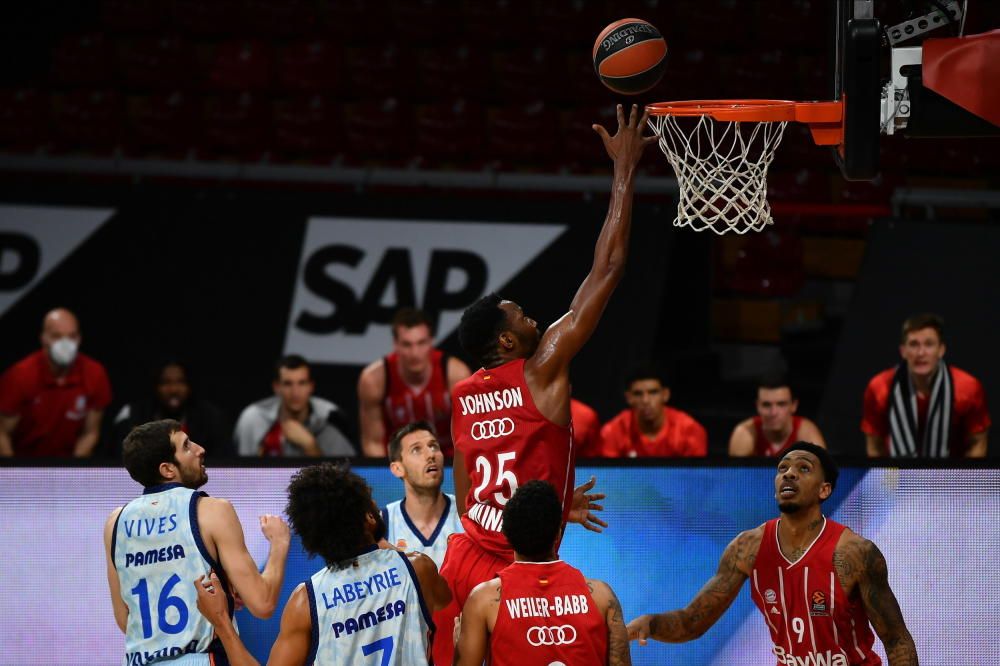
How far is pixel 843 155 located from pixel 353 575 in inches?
91.2

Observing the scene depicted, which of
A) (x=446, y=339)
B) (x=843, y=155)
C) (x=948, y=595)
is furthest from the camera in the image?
(x=446, y=339)

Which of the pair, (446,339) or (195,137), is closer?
(446,339)

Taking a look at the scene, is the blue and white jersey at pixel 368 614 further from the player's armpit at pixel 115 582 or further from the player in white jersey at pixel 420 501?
the player in white jersey at pixel 420 501

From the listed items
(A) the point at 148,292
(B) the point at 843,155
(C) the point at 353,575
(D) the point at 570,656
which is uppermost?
(A) the point at 148,292

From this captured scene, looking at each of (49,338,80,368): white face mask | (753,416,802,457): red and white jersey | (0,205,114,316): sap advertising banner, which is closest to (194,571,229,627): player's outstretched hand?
(753,416,802,457): red and white jersey

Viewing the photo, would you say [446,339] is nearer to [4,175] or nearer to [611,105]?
[611,105]

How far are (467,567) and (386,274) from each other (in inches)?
198

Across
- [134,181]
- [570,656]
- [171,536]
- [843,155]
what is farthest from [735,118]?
[134,181]

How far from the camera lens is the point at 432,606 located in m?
4.88

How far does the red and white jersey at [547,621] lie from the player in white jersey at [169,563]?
1.06m

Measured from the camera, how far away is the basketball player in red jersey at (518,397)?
216 inches

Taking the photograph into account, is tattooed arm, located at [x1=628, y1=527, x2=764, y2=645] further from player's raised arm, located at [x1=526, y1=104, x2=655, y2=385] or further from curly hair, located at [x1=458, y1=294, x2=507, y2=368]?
curly hair, located at [x1=458, y1=294, x2=507, y2=368]

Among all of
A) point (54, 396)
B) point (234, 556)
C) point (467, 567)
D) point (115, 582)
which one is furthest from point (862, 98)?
point (54, 396)

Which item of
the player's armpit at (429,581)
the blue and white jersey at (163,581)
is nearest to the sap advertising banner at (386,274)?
the blue and white jersey at (163,581)
